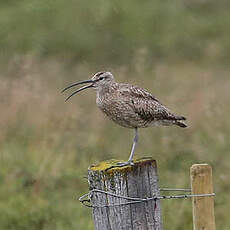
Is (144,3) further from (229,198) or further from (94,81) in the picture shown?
(94,81)

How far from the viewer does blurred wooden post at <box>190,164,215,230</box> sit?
411 cm

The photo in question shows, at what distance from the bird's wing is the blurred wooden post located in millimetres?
1071

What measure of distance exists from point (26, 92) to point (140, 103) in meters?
4.45

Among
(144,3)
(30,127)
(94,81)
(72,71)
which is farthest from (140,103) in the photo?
(144,3)

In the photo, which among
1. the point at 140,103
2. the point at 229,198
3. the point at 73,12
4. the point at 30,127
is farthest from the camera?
the point at 73,12

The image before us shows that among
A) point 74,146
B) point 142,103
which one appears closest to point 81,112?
point 74,146

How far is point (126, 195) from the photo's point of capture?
159 inches

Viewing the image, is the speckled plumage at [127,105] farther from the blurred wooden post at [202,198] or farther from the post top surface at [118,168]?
the blurred wooden post at [202,198]

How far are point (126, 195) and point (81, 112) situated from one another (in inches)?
216

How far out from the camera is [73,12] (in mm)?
16203

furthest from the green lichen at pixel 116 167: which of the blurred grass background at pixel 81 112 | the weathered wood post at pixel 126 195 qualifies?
the blurred grass background at pixel 81 112

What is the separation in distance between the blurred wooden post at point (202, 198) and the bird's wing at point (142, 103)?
1071 mm

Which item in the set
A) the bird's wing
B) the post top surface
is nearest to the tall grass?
the bird's wing

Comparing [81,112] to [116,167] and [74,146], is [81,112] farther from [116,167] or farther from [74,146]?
[116,167]
